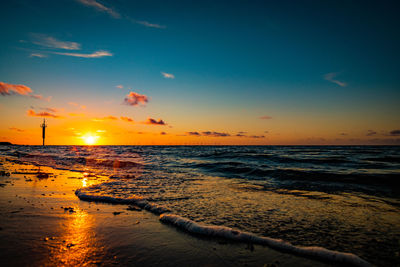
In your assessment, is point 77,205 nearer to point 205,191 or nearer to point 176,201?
point 176,201

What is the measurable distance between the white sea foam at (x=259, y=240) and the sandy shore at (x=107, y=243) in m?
0.21

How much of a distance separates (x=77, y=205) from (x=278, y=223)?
Answer: 598 cm

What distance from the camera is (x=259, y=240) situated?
15.3 feet

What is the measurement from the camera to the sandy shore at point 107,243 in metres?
3.72

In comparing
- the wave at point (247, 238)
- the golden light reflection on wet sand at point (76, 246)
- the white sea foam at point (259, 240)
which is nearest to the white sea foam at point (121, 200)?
the wave at point (247, 238)

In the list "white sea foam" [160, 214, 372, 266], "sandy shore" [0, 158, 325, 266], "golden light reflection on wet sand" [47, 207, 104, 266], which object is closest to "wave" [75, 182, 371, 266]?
"white sea foam" [160, 214, 372, 266]

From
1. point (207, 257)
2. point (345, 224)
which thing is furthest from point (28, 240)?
point (345, 224)

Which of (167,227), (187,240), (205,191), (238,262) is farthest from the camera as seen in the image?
(205,191)

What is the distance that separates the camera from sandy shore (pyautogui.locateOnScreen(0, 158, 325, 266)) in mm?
3719

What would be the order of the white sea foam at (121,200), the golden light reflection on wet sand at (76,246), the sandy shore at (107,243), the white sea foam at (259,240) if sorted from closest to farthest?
1. the golden light reflection on wet sand at (76,246)
2. the sandy shore at (107,243)
3. the white sea foam at (259,240)
4. the white sea foam at (121,200)

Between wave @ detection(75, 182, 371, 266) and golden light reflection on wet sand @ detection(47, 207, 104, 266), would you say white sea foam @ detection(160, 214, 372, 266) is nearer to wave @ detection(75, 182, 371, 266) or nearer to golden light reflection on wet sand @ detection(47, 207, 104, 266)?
wave @ detection(75, 182, 371, 266)

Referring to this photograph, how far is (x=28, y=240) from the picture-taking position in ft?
14.1

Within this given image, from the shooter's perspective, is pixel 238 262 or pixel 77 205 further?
pixel 77 205

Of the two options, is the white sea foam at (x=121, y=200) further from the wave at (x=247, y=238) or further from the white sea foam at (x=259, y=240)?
the white sea foam at (x=259, y=240)
